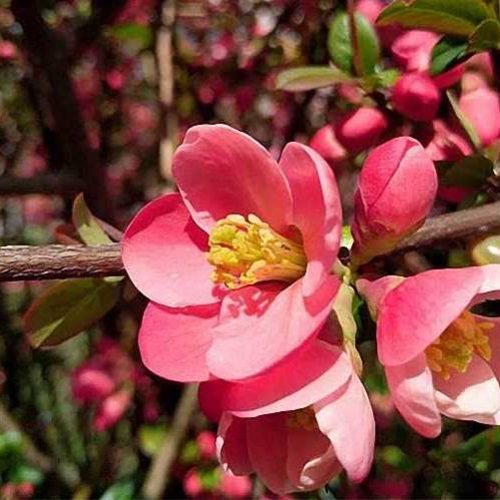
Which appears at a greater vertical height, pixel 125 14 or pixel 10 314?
pixel 125 14

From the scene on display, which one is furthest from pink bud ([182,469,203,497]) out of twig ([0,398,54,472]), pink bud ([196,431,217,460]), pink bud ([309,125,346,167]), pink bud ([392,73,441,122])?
pink bud ([392,73,441,122])

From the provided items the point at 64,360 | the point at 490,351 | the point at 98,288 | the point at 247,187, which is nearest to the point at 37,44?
the point at 98,288

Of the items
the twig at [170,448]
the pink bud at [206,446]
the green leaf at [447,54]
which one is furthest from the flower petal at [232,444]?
the pink bud at [206,446]

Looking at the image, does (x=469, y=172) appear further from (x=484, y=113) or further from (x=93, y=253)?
(x=93, y=253)

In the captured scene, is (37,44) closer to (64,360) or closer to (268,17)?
(268,17)

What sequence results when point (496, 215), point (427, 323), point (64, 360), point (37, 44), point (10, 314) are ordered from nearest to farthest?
point (427, 323), point (496, 215), point (37, 44), point (10, 314), point (64, 360)

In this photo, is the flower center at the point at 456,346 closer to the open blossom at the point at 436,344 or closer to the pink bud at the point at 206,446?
the open blossom at the point at 436,344
